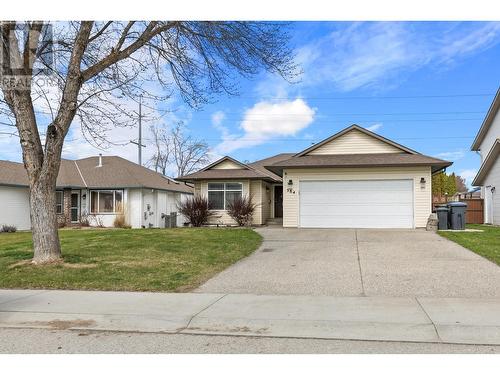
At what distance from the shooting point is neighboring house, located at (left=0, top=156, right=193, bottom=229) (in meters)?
26.0

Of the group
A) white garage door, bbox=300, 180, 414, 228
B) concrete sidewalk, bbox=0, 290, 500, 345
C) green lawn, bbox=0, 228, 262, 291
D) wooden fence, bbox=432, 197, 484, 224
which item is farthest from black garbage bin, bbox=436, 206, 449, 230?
concrete sidewalk, bbox=0, 290, 500, 345

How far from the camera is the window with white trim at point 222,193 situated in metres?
23.8

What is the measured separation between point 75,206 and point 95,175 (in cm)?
238

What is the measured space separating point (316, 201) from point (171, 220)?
13.8 m

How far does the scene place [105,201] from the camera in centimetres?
2792

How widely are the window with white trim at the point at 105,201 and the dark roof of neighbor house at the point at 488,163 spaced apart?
815 inches

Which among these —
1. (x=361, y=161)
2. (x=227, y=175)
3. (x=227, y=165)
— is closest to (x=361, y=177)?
(x=361, y=161)

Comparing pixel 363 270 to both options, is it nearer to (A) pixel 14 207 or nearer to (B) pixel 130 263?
(B) pixel 130 263

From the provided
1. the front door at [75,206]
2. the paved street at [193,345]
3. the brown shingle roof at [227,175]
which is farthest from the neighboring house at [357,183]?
the paved street at [193,345]

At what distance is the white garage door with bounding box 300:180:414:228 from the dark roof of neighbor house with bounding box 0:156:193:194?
37.5 feet

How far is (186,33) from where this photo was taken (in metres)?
11.8

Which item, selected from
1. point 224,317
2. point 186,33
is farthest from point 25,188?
point 224,317

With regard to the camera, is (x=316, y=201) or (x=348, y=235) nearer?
(x=348, y=235)

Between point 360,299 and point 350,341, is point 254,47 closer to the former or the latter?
point 360,299
